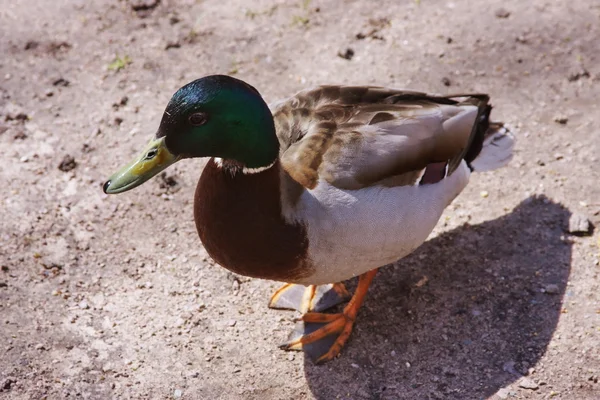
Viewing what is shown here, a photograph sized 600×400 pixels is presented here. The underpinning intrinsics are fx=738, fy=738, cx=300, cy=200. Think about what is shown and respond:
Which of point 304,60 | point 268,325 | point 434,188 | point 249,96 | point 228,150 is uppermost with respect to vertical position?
point 249,96

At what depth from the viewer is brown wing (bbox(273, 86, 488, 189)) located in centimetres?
320

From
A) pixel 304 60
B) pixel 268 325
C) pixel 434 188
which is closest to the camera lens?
pixel 434 188

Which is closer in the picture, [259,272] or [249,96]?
[249,96]

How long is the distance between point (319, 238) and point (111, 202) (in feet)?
5.54

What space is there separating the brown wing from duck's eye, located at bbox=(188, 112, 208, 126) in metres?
0.48

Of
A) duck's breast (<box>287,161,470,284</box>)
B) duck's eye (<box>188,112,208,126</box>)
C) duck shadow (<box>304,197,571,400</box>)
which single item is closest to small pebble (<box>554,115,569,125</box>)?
duck shadow (<box>304,197,571,400</box>)

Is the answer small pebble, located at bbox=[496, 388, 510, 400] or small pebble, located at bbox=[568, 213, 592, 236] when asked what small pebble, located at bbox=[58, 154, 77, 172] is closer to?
small pebble, located at bbox=[496, 388, 510, 400]

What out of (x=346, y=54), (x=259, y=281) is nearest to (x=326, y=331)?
(x=259, y=281)

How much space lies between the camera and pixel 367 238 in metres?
3.20

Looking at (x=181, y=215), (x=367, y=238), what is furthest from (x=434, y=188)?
(x=181, y=215)

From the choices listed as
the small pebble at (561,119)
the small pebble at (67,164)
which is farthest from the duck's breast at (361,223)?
the small pebble at (67,164)

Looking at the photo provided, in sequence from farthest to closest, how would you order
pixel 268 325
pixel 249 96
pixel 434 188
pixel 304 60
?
1. pixel 304 60
2. pixel 268 325
3. pixel 434 188
4. pixel 249 96

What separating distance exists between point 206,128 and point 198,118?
5 centimetres

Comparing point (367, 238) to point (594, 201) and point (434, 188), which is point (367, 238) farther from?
point (594, 201)
